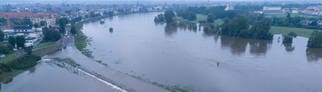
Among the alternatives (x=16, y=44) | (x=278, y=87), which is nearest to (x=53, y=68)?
(x=16, y=44)

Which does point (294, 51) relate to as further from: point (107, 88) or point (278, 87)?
point (107, 88)

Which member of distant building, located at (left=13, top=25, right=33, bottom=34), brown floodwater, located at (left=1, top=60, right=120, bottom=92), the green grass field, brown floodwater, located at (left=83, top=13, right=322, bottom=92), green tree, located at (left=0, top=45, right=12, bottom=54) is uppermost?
distant building, located at (left=13, top=25, right=33, bottom=34)

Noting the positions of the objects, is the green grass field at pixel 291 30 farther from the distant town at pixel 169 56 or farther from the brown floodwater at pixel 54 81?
the brown floodwater at pixel 54 81

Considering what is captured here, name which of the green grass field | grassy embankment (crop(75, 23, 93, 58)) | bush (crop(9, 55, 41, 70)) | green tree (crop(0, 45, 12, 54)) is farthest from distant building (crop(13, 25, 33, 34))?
the green grass field

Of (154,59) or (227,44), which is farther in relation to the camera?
(227,44)

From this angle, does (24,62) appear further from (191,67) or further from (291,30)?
(291,30)

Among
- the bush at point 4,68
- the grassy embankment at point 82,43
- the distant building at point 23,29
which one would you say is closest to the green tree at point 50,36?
the grassy embankment at point 82,43

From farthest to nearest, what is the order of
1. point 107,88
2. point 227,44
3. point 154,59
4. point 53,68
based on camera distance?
point 227,44
point 154,59
point 53,68
point 107,88

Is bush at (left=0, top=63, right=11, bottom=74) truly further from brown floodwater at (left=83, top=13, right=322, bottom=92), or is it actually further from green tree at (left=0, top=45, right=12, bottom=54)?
brown floodwater at (left=83, top=13, right=322, bottom=92)
